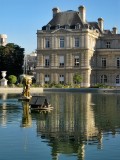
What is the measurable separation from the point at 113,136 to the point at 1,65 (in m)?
59.6

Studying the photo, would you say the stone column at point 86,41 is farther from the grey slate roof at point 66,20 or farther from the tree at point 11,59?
the tree at point 11,59

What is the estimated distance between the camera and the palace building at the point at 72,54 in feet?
220

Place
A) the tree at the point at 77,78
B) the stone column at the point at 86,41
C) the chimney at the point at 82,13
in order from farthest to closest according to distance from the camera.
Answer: the chimney at the point at 82,13, the stone column at the point at 86,41, the tree at the point at 77,78

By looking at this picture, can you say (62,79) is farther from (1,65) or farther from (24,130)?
(24,130)

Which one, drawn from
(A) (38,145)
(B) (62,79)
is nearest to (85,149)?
(A) (38,145)

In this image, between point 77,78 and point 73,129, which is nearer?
point 73,129

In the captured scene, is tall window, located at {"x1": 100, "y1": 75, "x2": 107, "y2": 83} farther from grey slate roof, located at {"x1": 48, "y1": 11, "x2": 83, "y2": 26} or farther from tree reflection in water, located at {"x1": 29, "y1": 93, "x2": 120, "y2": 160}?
tree reflection in water, located at {"x1": 29, "y1": 93, "x2": 120, "y2": 160}

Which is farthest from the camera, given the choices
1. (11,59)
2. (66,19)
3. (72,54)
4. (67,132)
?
(11,59)

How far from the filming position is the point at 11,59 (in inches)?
2936

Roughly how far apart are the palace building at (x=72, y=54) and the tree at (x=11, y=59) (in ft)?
22.7

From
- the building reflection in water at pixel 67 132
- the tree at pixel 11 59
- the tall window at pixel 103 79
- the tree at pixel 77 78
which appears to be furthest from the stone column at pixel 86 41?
the building reflection in water at pixel 67 132

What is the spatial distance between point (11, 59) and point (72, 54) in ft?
39.6

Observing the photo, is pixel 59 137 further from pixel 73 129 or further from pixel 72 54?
pixel 72 54

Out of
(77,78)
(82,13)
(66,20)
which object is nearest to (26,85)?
(77,78)
